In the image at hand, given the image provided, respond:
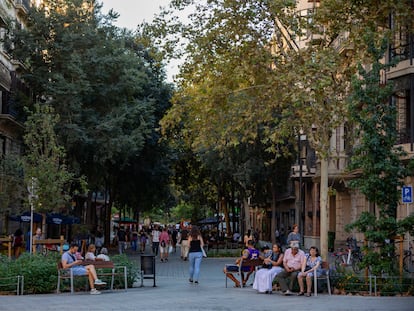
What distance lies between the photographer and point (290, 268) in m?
19.5

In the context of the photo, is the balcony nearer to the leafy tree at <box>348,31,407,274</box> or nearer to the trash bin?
the trash bin

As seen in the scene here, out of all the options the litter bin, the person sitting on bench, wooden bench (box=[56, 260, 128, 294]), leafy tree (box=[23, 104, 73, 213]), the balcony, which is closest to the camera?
wooden bench (box=[56, 260, 128, 294])

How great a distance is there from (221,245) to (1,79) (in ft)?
58.6

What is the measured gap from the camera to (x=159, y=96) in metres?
46.6

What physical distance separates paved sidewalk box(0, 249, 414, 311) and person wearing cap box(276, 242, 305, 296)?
1.17 ft

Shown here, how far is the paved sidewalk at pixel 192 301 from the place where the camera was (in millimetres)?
15883

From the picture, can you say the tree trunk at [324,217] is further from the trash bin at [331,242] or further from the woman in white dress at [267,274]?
the trash bin at [331,242]

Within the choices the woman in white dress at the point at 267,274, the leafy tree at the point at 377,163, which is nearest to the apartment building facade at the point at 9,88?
the woman in white dress at the point at 267,274

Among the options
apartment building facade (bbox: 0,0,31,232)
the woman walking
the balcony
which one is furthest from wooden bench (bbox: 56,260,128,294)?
the balcony

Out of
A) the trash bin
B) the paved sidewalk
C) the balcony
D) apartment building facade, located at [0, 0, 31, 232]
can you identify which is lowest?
the paved sidewalk

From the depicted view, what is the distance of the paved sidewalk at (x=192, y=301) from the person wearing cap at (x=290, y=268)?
357 mm

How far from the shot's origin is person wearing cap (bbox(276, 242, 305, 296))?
19.3m

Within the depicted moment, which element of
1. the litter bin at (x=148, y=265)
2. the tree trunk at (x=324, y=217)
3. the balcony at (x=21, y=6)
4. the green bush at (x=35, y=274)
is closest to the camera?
the green bush at (x=35, y=274)

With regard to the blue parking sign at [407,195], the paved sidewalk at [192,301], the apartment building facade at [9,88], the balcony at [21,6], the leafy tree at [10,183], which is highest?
the balcony at [21,6]
